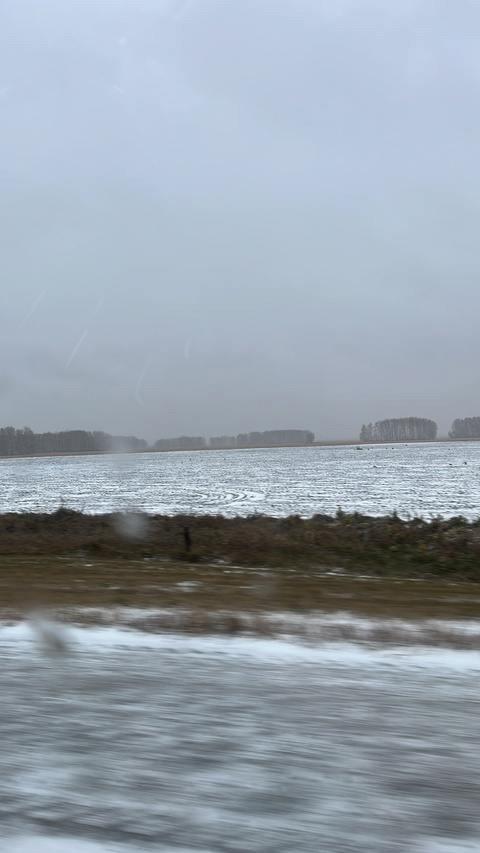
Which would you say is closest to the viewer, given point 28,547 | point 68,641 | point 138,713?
point 138,713

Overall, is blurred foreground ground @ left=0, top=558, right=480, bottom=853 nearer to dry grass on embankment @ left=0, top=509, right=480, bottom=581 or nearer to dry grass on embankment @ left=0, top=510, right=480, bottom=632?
dry grass on embankment @ left=0, top=510, right=480, bottom=632

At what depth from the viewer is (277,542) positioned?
1797 cm

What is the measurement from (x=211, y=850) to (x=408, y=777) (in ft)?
3.72

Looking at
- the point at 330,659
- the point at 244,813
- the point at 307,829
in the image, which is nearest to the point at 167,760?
the point at 244,813

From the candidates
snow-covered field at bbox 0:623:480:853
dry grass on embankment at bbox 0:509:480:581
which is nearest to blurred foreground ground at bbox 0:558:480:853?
snow-covered field at bbox 0:623:480:853

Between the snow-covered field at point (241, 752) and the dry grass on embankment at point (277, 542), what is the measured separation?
10631 mm

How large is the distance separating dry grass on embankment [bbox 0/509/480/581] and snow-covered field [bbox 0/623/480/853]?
34.9ft

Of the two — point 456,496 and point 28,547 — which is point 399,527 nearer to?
point 28,547

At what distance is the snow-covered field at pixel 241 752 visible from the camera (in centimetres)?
305

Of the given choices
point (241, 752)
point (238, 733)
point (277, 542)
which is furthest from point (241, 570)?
Result: point (241, 752)

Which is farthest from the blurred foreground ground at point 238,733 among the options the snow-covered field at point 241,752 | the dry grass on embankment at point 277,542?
the dry grass on embankment at point 277,542

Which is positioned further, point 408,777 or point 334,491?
point 334,491

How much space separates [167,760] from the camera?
3770 millimetres

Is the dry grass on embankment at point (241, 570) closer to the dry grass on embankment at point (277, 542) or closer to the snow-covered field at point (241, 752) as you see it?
the dry grass on embankment at point (277, 542)
